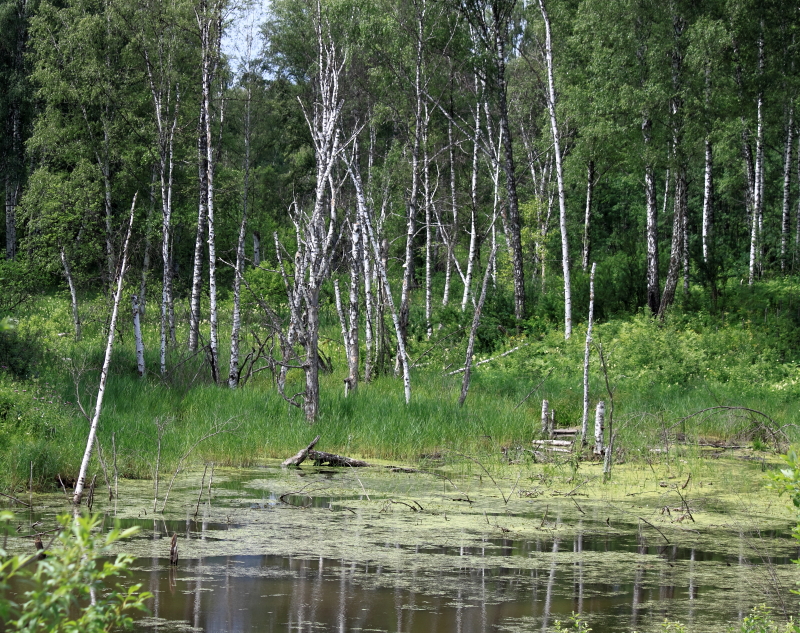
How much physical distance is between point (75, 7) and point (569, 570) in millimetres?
21717

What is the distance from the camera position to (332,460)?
1025cm

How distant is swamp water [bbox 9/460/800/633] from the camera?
5.16 meters

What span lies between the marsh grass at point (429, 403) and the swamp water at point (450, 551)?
3.13ft

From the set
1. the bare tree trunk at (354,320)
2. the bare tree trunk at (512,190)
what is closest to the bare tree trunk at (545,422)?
the bare tree trunk at (354,320)

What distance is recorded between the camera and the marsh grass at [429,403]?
9.50 meters

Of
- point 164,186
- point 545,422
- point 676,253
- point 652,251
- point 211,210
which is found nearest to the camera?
point 545,422

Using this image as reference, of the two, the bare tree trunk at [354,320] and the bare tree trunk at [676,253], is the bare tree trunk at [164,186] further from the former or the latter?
the bare tree trunk at [676,253]

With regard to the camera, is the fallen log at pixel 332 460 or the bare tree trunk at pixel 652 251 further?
the bare tree trunk at pixel 652 251

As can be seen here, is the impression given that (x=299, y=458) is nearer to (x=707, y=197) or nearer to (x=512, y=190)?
(x=512, y=190)

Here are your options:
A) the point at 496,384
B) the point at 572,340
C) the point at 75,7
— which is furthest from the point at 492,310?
the point at 75,7

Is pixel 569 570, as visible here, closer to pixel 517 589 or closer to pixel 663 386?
pixel 517 589

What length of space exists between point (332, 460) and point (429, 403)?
254cm

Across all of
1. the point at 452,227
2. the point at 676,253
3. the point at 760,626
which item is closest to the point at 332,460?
the point at 760,626

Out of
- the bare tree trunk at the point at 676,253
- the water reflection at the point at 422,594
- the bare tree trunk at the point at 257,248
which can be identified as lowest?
the water reflection at the point at 422,594
